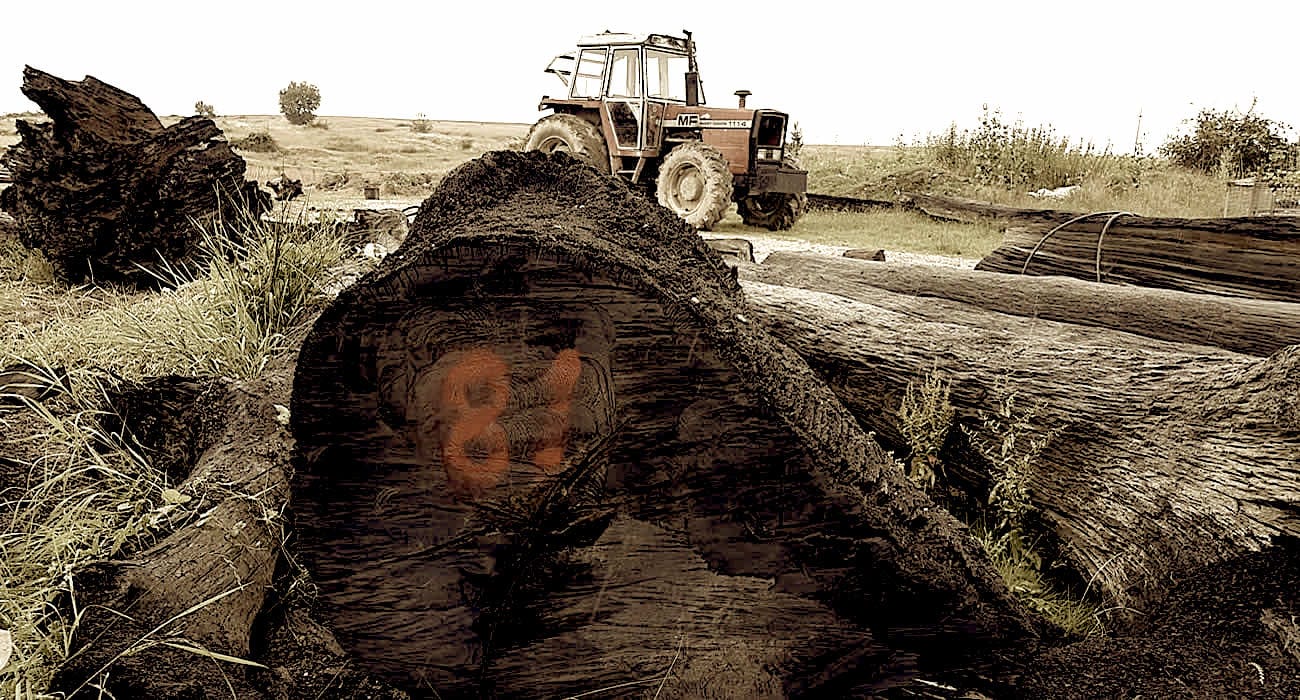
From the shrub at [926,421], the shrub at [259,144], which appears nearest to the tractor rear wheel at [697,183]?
the shrub at [926,421]

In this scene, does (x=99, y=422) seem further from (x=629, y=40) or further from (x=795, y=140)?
(x=795, y=140)

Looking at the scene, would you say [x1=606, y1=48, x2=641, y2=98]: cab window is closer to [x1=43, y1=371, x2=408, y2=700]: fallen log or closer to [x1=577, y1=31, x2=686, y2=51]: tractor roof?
[x1=577, y1=31, x2=686, y2=51]: tractor roof

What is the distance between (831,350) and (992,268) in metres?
2.46

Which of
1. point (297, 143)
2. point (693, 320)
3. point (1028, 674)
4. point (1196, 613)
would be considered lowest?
point (1028, 674)

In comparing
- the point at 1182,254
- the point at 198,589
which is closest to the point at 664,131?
the point at 1182,254

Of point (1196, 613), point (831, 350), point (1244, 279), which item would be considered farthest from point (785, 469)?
point (1244, 279)

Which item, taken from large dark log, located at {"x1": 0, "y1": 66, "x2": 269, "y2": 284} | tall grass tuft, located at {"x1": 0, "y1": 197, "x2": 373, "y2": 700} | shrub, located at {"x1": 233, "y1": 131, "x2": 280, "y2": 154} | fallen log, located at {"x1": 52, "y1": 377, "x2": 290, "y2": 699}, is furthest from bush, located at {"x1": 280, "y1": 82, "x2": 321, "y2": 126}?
fallen log, located at {"x1": 52, "y1": 377, "x2": 290, "y2": 699}

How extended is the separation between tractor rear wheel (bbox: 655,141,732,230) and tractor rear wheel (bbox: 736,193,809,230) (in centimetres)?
134

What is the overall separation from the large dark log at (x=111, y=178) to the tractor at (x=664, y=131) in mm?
6685

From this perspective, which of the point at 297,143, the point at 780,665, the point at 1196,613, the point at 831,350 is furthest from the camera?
the point at 297,143

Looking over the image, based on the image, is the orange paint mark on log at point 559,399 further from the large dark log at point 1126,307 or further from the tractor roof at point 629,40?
the tractor roof at point 629,40

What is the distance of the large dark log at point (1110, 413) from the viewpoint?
203 centimetres

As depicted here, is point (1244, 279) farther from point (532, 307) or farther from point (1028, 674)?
point (532, 307)

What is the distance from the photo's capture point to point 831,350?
301 cm
